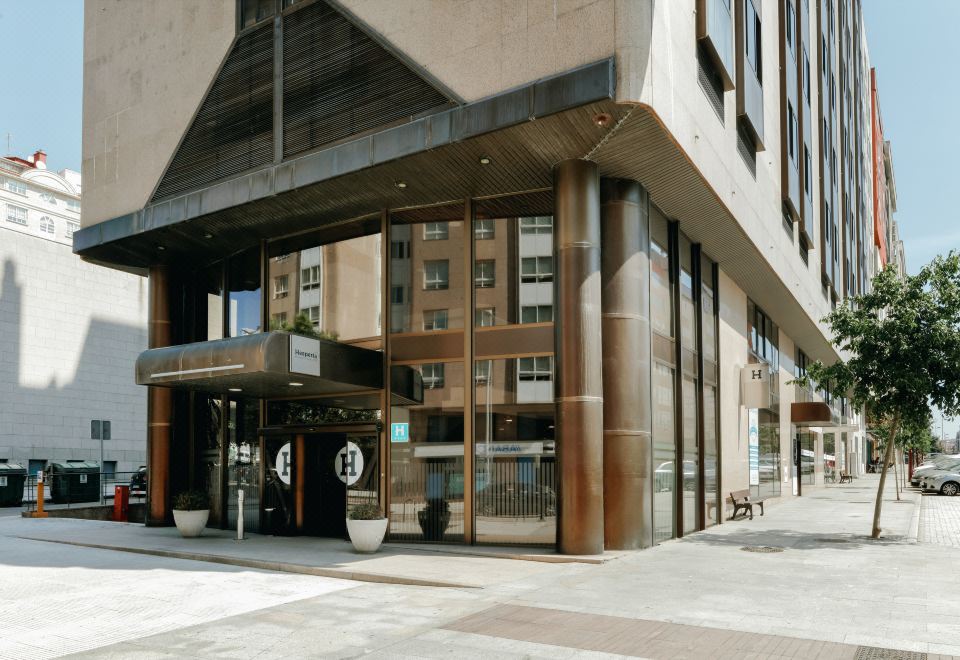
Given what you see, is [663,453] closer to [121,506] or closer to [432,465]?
[432,465]

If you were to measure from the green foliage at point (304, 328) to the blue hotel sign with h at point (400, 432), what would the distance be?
8.39ft

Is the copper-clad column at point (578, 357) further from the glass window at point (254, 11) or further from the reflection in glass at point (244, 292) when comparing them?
the reflection in glass at point (244, 292)

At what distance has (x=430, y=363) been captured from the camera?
653 inches

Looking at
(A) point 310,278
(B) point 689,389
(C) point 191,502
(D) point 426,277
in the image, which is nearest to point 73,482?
(C) point 191,502

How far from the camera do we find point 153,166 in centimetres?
1955

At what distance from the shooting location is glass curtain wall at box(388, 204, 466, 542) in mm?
16031

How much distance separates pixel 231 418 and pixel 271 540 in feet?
13.8

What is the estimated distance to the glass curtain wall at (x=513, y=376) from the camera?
50.1 feet

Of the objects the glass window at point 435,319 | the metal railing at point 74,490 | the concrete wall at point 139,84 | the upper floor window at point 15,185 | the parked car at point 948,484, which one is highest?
the upper floor window at point 15,185

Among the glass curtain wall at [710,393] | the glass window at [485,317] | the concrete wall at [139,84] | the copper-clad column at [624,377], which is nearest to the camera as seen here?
the copper-clad column at [624,377]

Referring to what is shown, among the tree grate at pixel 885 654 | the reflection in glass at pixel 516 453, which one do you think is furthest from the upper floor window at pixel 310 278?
the tree grate at pixel 885 654

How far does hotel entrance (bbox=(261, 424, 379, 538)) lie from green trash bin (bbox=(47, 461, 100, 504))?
14.0 m

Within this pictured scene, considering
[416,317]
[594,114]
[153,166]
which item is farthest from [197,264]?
[594,114]

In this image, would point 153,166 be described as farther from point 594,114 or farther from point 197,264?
point 594,114
